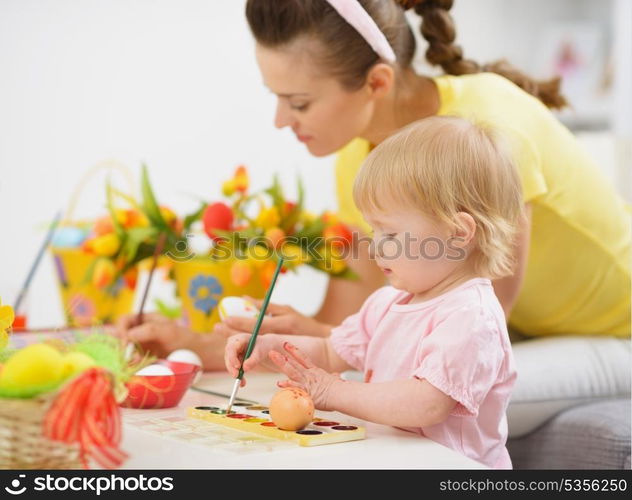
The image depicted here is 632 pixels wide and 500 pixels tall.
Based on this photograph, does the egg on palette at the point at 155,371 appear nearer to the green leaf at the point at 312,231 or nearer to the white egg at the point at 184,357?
the white egg at the point at 184,357

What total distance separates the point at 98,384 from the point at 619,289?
124 cm

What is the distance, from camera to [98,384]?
2.47ft

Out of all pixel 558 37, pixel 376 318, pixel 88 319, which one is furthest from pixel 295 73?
pixel 558 37

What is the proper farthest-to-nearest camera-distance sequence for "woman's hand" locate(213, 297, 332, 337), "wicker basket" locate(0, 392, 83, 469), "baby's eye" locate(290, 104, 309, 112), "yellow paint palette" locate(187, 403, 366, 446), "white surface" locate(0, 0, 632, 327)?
1. "white surface" locate(0, 0, 632, 327)
2. "baby's eye" locate(290, 104, 309, 112)
3. "woman's hand" locate(213, 297, 332, 337)
4. "yellow paint palette" locate(187, 403, 366, 446)
5. "wicker basket" locate(0, 392, 83, 469)

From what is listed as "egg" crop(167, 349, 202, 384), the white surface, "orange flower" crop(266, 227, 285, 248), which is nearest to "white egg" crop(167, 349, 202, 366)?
"egg" crop(167, 349, 202, 384)

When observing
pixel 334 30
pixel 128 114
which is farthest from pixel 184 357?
pixel 128 114

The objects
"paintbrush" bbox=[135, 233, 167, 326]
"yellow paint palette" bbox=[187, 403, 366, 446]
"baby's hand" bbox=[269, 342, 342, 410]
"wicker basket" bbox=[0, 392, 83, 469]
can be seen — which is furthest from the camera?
"paintbrush" bbox=[135, 233, 167, 326]

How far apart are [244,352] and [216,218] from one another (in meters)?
0.57

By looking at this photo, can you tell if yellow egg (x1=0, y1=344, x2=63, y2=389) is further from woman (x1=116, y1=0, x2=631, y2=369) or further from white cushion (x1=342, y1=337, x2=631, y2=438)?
white cushion (x1=342, y1=337, x2=631, y2=438)

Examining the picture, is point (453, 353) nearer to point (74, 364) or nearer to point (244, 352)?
point (244, 352)

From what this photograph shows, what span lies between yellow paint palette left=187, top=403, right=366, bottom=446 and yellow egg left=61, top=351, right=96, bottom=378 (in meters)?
0.24

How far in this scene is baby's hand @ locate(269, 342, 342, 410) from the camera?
103cm

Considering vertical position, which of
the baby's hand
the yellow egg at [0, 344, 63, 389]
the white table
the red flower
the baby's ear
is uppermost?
the baby's ear
